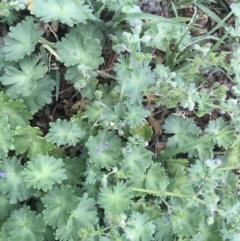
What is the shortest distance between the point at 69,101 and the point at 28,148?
0.38 meters

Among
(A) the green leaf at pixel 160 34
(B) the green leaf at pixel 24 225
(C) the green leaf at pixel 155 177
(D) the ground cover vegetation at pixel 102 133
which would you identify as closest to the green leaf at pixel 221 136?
(D) the ground cover vegetation at pixel 102 133

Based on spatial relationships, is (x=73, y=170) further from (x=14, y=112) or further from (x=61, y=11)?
(x=61, y=11)

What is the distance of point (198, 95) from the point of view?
2424 millimetres

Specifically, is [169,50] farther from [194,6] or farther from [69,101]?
[69,101]

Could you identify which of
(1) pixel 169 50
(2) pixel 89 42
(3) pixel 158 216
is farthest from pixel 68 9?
(3) pixel 158 216

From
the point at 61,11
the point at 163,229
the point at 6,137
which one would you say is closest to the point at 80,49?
the point at 61,11

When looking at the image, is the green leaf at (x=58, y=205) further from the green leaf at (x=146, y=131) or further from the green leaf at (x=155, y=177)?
the green leaf at (x=146, y=131)

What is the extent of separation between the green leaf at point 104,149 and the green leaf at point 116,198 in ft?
0.34

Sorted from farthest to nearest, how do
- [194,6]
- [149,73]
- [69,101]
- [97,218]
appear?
[194,6] < [69,101] < [149,73] < [97,218]

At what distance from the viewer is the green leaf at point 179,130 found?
2540 millimetres

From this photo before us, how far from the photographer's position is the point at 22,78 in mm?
2332

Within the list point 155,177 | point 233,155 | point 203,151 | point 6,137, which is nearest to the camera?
point 6,137

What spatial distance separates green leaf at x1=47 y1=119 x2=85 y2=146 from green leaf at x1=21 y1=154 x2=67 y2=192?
0.09 metres

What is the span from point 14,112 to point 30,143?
166 millimetres
